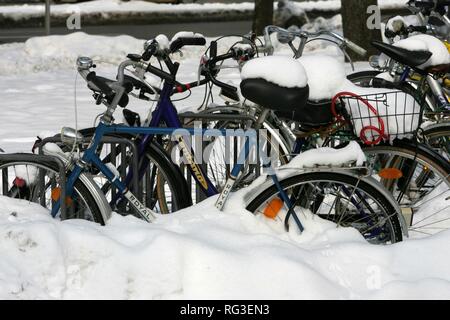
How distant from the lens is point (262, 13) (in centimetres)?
1762

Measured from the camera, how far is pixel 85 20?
2720cm

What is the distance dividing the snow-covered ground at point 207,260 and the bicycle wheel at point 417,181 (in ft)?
1.56

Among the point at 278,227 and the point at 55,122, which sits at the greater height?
the point at 55,122

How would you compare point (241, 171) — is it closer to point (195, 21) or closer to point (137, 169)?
point (137, 169)

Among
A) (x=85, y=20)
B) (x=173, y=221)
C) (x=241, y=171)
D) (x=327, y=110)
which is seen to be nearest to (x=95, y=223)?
(x=173, y=221)

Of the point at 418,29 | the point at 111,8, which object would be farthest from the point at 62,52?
the point at 111,8

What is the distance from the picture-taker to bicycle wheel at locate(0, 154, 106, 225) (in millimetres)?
5535

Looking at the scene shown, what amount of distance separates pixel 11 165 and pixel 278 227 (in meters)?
1.48

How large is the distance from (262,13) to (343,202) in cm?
1247

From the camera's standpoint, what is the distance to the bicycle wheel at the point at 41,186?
5.54m

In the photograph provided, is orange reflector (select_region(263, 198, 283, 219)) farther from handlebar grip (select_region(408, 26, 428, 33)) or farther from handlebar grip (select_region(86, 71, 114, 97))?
handlebar grip (select_region(408, 26, 428, 33))

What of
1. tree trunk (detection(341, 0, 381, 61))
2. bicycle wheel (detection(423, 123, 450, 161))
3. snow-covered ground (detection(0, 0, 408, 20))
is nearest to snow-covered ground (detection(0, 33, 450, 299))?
bicycle wheel (detection(423, 123, 450, 161))

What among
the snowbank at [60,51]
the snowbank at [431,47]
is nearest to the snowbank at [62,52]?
the snowbank at [60,51]

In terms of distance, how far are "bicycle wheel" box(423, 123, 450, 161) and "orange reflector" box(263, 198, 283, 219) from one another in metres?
1.27
